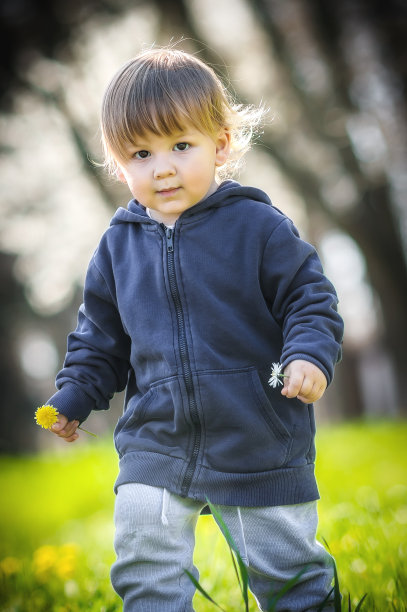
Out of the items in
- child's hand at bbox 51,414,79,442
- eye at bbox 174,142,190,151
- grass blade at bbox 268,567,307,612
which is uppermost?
eye at bbox 174,142,190,151

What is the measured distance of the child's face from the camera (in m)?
2.20

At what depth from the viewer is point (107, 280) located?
7.87 ft

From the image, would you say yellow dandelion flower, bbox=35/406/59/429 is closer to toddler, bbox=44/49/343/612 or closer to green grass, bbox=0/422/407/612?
toddler, bbox=44/49/343/612

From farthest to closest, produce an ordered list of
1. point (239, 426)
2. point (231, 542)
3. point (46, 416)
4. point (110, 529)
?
point (110, 529), point (46, 416), point (239, 426), point (231, 542)

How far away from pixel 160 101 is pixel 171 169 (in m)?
0.21

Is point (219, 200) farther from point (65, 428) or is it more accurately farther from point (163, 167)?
point (65, 428)

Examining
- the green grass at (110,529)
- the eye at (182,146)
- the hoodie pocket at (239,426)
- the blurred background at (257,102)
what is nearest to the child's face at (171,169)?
the eye at (182,146)

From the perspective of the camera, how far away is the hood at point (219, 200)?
2270mm

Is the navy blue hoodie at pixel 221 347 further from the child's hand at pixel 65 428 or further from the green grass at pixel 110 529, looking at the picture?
the green grass at pixel 110 529

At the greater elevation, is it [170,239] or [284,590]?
[170,239]

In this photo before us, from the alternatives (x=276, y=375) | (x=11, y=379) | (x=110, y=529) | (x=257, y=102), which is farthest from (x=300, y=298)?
(x=11, y=379)

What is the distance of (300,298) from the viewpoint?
84.0 inches

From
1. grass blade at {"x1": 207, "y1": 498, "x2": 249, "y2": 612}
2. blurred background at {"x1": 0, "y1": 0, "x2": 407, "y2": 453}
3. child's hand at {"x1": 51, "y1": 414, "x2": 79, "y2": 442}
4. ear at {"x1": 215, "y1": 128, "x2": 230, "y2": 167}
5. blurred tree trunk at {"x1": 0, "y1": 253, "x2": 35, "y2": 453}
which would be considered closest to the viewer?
grass blade at {"x1": 207, "y1": 498, "x2": 249, "y2": 612}

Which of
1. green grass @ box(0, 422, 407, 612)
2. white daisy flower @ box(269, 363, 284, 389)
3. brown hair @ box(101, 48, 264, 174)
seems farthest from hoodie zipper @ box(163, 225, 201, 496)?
green grass @ box(0, 422, 407, 612)
